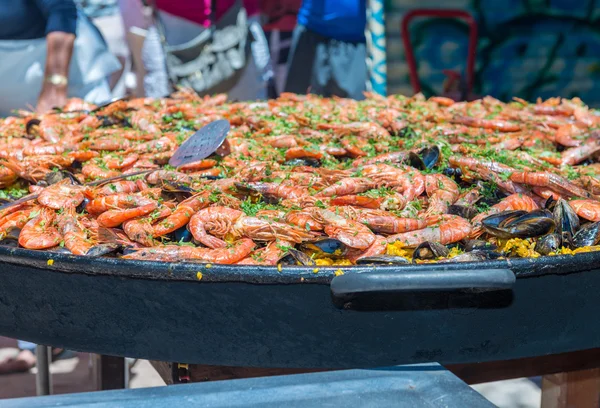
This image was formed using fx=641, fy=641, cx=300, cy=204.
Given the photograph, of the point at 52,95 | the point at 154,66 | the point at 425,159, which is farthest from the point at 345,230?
the point at 154,66

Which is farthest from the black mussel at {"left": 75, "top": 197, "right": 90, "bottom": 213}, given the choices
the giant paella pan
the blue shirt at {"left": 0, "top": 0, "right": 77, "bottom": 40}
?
the blue shirt at {"left": 0, "top": 0, "right": 77, "bottom": 40}

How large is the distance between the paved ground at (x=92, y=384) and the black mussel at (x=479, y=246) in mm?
2512

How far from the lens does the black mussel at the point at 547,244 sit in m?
1.74

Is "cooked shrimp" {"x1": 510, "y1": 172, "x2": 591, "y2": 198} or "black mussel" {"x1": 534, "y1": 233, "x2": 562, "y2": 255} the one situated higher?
"cooked shrimp" {"x1": 510, "y1": 172, "x2": 591, "y2": 198}

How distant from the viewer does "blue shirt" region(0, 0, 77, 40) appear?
5477mm

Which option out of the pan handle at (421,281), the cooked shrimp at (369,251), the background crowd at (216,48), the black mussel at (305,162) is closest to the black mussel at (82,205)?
the black mussel at (305,162)

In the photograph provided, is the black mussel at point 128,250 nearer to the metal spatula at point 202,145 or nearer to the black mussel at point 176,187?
the black mussel at point 176,187

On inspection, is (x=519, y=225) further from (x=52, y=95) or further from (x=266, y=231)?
(x=52, y=95)

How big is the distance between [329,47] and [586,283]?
18.6 feet

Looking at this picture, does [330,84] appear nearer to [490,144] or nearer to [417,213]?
[490,144]

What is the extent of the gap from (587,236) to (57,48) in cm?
491

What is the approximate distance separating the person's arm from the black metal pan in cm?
408

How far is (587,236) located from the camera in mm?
1798

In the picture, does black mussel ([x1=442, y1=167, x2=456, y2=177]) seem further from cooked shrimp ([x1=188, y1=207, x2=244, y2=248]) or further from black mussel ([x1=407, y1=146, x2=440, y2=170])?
cooked shrimp ([x1=188, y1=207, x2=244, y2=248])
